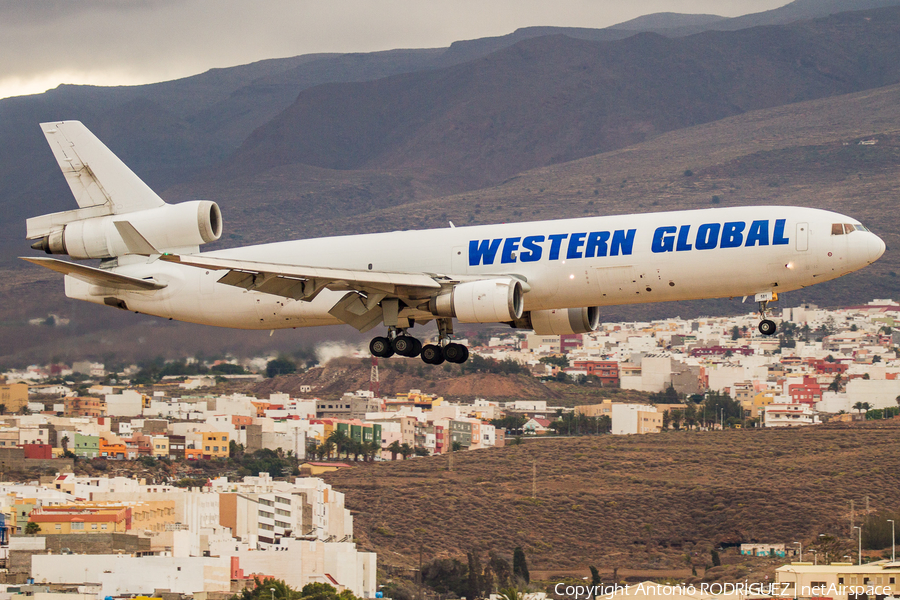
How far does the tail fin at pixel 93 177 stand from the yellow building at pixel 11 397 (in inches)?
3794

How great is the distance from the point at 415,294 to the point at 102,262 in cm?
1334

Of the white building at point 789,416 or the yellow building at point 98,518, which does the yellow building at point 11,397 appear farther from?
the white building at point 789,416

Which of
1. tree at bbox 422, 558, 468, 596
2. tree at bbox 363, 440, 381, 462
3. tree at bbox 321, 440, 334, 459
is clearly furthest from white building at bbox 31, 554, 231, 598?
tree at bbox 363, 440, 381, 462

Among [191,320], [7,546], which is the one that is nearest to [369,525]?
[7,546]

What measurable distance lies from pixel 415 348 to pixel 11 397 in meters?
109

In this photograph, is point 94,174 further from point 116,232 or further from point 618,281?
point 618,281

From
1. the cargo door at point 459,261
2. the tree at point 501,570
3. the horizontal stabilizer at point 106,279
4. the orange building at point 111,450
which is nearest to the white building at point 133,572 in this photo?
the tree at point 501,570

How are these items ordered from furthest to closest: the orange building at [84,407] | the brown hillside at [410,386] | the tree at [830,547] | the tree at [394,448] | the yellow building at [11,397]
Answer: the brown hillside at [410,386] < the orange building at [84,407] < the tree at [394,448] < the yellow building at [11,397] < the tree at [830,547]

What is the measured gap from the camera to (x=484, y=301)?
45.1 metres

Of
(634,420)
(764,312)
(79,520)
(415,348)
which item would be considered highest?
(764,312)

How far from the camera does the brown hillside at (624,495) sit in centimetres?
11600

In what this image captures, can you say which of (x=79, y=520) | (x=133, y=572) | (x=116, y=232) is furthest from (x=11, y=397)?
(x=116, y=232)

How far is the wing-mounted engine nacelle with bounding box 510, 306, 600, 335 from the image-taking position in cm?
4972

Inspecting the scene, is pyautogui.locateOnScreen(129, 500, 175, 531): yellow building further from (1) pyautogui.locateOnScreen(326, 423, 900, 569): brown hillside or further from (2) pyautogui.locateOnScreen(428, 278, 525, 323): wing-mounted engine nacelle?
(2) pyautogui.locateOnScreen(428, 278, 525, 323): wing-mounted engine nacelle
